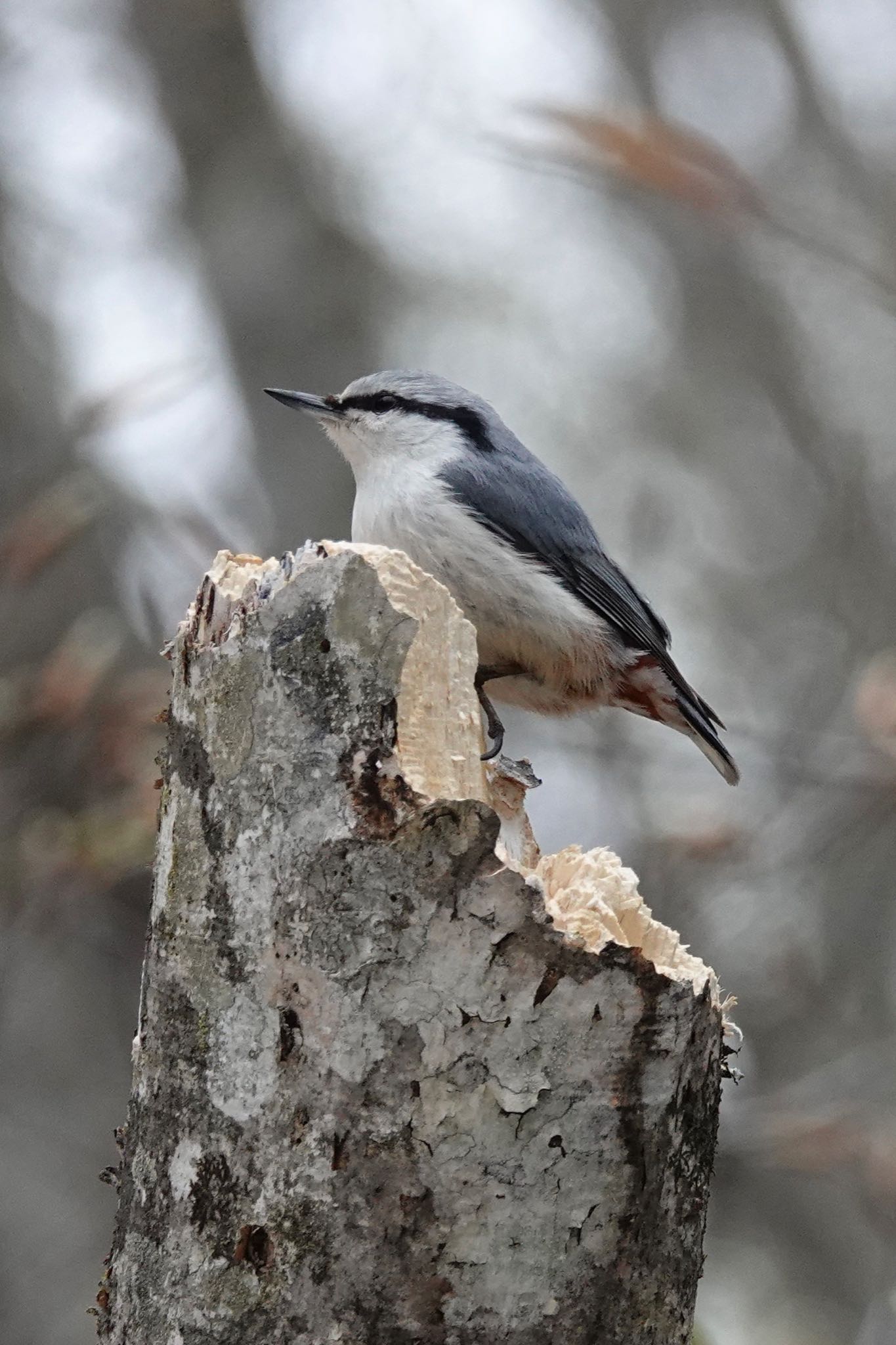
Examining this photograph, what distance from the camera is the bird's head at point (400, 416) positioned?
276cm

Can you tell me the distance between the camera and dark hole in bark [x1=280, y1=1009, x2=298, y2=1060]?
1.28 m

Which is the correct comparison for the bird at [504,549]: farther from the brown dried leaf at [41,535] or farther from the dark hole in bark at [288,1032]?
the dark hole in bark at [288,1032]

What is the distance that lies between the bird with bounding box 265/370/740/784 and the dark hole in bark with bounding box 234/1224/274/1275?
3.54 feet

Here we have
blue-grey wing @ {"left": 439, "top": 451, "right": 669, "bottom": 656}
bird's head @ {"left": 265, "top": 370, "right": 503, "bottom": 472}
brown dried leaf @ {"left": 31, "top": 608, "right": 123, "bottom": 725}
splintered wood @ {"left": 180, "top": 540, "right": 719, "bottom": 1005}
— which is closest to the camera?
splintered wood @ {"left": 180, "top": 540, "right": 719, "bottom": 1005}

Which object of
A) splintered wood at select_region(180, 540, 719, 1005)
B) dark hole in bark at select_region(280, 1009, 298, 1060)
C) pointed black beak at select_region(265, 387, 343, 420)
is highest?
pointed black beak at select_region(265, 387, 343, 420)

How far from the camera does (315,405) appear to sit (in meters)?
2.82

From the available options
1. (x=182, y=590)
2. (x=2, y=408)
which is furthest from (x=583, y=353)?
(x=182, y=590)

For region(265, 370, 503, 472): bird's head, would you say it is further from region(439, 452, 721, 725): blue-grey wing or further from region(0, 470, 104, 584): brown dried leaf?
region(0, 470, 104, 584): brown dried leaf

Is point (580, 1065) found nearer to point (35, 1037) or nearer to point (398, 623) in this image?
point (398, 623)

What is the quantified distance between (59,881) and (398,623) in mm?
2173

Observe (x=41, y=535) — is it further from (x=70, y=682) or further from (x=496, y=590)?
(x=496, y=590)

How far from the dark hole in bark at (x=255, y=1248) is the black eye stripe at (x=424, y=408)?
189 cm

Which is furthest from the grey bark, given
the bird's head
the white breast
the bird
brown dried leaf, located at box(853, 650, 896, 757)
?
brown dried leaf, located at box(853, 650, 896, 757)

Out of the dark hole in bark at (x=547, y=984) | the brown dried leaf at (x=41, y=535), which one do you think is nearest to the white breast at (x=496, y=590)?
the brown dried leaf at (x=41, y=535)
